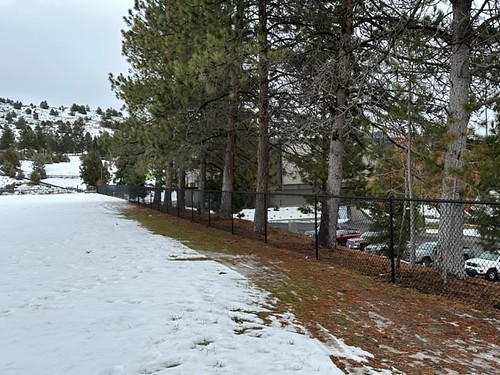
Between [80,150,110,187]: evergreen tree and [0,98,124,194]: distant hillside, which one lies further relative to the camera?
[0,98,124,194]: distant hillside

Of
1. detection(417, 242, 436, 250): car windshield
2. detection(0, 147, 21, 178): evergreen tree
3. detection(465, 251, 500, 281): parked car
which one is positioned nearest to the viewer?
detection(465, 251, 500, 281): parked car

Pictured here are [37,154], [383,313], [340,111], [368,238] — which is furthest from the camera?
[37,154]

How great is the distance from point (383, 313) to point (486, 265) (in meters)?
3.04

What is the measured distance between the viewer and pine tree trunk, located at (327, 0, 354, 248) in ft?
30.7

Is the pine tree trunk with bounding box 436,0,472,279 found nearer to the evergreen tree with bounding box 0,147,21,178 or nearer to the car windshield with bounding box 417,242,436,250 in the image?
the car windshield with bounding box 417,242,436,250

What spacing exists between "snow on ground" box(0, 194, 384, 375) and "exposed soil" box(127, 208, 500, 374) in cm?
32

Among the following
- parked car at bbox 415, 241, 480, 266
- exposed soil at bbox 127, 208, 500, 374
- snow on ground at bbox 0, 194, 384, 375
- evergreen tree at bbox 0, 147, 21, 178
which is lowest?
exposed soil at bbox 127, 208, 500, 374

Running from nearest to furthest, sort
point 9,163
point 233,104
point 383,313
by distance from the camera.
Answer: point 383,313, point 233,104, point 9,163

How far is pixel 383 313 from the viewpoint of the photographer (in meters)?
5.09

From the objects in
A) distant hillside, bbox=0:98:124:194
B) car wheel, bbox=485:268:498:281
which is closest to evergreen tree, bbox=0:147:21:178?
distant hillside, bbox=0:98:124:194

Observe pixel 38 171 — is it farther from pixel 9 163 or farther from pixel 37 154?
pixel 37 154

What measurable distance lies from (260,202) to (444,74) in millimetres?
6395

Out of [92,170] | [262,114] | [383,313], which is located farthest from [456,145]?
[92,170]

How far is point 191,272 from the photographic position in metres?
6.54
